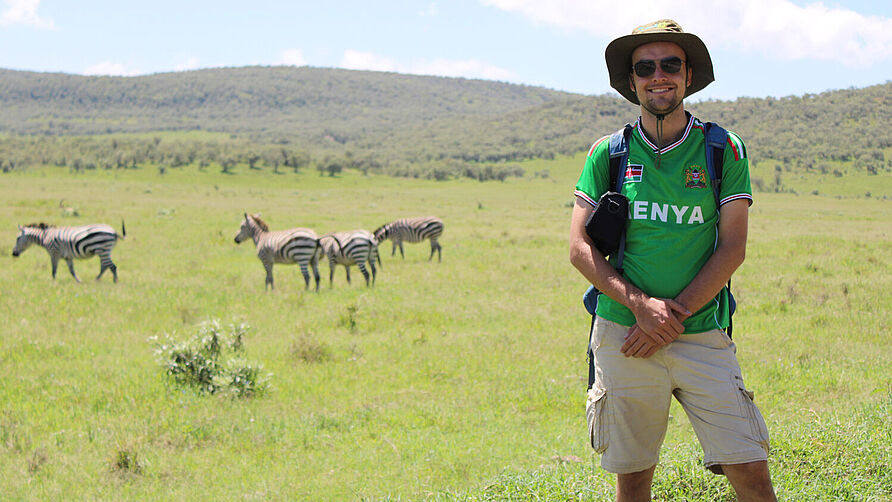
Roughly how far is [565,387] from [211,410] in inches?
168

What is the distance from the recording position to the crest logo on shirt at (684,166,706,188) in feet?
10.7

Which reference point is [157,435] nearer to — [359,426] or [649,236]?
[359,426]

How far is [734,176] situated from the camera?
3262 mm

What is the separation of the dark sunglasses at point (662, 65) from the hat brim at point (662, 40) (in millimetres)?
Answer: 102

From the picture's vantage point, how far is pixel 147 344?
34.9 feet

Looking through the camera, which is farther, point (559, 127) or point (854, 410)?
point (559, 127)

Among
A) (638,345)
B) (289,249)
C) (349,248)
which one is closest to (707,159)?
(638,345)

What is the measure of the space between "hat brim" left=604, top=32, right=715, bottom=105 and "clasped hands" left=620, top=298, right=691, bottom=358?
46.3 inches

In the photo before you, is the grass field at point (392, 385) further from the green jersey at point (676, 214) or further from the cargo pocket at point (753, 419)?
the green jersey at point (676, 214)

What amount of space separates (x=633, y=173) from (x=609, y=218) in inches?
11.3

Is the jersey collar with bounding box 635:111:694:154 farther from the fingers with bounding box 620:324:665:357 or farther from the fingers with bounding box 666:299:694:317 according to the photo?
the fingers with bounding box 620:324:665:357

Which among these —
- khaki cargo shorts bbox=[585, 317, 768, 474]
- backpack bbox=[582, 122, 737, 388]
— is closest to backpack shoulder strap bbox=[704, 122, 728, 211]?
backpack bbox=[582, 122, 737, 388]

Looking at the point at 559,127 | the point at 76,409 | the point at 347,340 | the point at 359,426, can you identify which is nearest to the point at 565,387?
the point at 359,426

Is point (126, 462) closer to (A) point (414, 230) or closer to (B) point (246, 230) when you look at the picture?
(B) point (246, 230)
